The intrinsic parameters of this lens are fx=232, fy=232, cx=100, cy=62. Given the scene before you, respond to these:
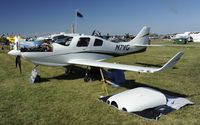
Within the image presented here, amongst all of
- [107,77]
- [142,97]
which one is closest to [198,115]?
[142,97]

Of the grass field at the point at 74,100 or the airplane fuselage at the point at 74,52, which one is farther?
the airplane fuselage at the point at 74,52

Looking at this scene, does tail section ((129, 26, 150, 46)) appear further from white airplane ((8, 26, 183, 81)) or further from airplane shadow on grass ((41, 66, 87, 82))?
airplane shadow on grass ((41, 66, 87, 82))

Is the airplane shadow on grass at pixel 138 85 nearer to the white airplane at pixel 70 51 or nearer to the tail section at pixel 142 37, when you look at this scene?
the white airplane at pixel 70 51

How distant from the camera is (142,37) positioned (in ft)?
51.1

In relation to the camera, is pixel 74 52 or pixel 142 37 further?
pixel 142 37

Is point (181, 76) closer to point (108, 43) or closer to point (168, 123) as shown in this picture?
point (108, 43)

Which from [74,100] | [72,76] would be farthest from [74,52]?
[74,100]

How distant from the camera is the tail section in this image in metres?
15.2

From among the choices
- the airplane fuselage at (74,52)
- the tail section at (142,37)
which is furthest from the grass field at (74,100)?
the tail section at (142,37)

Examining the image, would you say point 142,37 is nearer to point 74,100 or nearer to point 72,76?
point 72,76

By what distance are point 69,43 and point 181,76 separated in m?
5.83

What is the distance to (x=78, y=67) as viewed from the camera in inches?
564

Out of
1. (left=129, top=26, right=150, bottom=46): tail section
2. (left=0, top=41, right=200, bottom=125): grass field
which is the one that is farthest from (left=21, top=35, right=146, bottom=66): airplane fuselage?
(left=129, top=26, right=150, bottom=46): tail section

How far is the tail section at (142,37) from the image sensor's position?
49.9 ft
